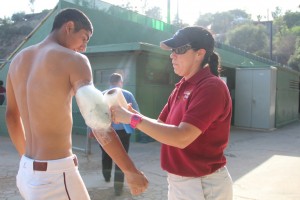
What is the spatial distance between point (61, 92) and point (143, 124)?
0.53 meters

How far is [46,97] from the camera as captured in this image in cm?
221

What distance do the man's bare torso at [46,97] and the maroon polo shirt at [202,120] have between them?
2.26 ft

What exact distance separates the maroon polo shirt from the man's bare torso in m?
0.69

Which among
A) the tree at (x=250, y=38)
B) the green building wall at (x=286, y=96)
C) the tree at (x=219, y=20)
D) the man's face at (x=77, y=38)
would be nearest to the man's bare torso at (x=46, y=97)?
the man's face at (x=77, y=38)

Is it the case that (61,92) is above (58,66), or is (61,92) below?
below

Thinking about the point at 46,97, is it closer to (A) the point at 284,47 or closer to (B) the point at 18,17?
(A) the point at 284,47

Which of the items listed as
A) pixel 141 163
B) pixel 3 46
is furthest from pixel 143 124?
pixel 3 46

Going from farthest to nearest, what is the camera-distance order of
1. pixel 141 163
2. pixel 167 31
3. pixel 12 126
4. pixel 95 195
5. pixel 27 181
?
pixel 167 31
pixel 141 163
pixel 95 195
pixel 12 126
pixel 27 181

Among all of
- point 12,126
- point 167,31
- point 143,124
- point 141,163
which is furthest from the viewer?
point 167,31

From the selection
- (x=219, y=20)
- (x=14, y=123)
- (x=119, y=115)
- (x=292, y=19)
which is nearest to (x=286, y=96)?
(x=14, y=123)

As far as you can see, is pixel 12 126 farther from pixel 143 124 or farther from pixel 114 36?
pixel 114 36

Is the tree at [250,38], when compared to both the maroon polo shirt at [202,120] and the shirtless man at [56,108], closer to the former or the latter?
the maroon polo shirt at [202,120]

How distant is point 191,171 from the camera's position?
2.32 m

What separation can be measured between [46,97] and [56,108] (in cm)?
9
